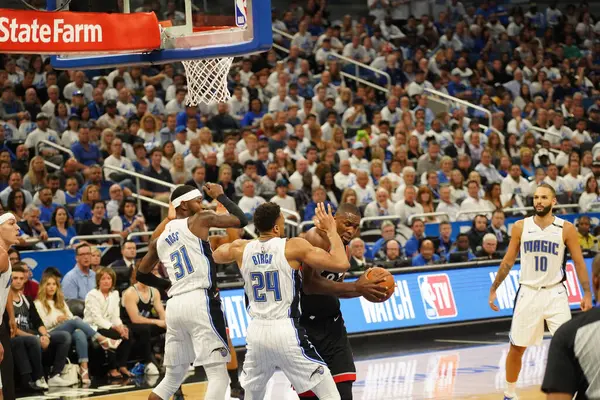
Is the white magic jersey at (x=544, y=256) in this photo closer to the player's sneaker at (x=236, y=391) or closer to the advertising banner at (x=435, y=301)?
the player's sneaker at (x=236, y=391)

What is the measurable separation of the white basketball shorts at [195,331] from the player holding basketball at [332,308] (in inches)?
39.5

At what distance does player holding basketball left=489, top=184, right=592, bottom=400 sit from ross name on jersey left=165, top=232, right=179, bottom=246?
315 centimetres

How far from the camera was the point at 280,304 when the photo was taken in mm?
7375

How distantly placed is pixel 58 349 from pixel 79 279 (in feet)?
4.00

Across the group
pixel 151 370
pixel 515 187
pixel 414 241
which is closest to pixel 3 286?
pixel 151 370

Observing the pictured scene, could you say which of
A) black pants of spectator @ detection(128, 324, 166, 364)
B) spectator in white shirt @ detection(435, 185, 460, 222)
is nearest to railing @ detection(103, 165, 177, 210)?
black pants of spectator @ detection(128, 324, 166, 364)

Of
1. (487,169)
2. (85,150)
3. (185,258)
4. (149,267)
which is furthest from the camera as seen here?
(487,169)

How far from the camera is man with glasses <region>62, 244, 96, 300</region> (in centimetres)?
1298

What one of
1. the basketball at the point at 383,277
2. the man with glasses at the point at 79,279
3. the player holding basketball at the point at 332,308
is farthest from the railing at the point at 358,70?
the basketball at the point at 383,277

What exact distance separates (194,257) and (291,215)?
7640mm

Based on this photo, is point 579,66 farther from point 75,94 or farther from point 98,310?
point 98,310

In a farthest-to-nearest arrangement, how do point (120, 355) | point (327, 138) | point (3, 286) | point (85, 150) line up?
point (327, 138)
point (85, 150)
point (120, 355)
point (3, 286)

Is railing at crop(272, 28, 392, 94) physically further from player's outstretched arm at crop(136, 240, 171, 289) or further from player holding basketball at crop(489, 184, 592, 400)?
player's outstretched arm at crop(136, 240, 171, 289)

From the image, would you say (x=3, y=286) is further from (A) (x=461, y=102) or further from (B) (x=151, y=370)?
(A) (x=461, y=102)
